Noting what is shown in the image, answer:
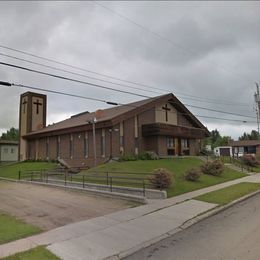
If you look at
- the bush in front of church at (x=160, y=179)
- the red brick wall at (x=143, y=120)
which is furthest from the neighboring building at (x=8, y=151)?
the bush in front of church at (x=160, y=179)

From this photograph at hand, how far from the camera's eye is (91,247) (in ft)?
27.2

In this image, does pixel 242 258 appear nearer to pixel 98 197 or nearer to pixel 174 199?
pixel 174 199

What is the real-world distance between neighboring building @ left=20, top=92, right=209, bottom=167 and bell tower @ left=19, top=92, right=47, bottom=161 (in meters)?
3.11

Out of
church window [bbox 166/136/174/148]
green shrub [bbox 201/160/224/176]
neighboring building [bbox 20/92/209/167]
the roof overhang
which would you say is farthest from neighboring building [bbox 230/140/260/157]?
green shrub [bbox 201/160/224/176]

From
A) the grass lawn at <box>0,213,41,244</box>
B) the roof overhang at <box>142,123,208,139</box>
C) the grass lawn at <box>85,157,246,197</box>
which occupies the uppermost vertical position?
the roof overhang at <box>142,123,208,139</box>

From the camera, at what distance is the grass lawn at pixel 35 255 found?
727 cm

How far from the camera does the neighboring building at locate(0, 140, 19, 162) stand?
56906mm

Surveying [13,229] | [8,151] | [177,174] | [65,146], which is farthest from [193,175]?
[8,151]

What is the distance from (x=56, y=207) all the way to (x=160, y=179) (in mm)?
5930

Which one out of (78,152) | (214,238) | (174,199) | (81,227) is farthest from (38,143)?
(214,238)

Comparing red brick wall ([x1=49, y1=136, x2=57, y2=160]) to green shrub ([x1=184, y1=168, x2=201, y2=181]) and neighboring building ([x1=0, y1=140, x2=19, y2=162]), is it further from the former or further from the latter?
green shrub ([x1=184, y1=168, x2=201, y2=181])

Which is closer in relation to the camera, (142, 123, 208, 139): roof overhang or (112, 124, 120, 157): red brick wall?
(112, 124, 120, 157): red brick wall

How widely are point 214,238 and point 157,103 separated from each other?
28424 mm

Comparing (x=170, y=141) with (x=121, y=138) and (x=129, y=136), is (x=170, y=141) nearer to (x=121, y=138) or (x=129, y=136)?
(x=129, y=136)
